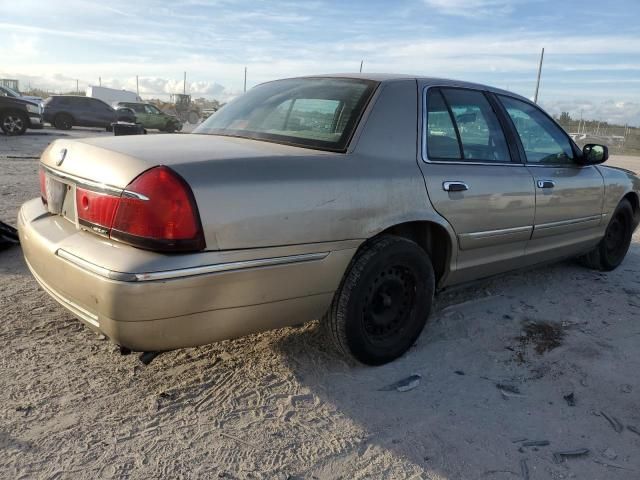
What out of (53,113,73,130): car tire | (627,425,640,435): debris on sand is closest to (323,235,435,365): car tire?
(627,425,640,435): debris on sand

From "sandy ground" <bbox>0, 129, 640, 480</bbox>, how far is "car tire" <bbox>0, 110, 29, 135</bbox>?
1452 centimetres

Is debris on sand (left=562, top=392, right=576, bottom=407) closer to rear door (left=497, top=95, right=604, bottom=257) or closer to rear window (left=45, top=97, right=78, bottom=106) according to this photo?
rear door (left=497, top=95, right=604, bottom=257)

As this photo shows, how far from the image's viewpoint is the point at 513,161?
3.68 meters

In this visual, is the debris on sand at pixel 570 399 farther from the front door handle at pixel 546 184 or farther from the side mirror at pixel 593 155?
the side mirror at pixel 593 155

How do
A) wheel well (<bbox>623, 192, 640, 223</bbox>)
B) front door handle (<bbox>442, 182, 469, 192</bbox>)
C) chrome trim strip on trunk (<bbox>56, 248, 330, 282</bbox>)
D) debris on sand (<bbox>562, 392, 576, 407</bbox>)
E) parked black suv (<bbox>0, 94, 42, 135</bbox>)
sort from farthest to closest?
parked black suv (<bbox>0, 94, 42, 135</bbox>) < wheel well (<bbox>623, 192, 640, 223</bbox>) < front door handle (<bbox>442, 182, 469, 192</bbox>) < debris on sand (<bbox>562, 392, 576, 407</bbox>) < chrome trim strip on trunk (<bbox>56, 248, 330, 282</bbox>)

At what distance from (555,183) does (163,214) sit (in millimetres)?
2929

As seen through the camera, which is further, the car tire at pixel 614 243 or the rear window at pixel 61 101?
the rear window at pixel 61 101

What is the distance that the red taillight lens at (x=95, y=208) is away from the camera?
7.34 feet

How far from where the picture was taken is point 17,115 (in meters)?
16.0

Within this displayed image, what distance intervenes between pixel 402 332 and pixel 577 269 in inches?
112

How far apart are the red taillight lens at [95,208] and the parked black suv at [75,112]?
22.5 metres

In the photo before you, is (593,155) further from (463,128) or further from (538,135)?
(463,128)

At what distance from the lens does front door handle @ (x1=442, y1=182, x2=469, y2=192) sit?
10.1 ft

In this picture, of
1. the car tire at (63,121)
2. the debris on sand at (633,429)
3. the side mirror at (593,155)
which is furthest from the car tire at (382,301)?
the car tire at (63,121)
